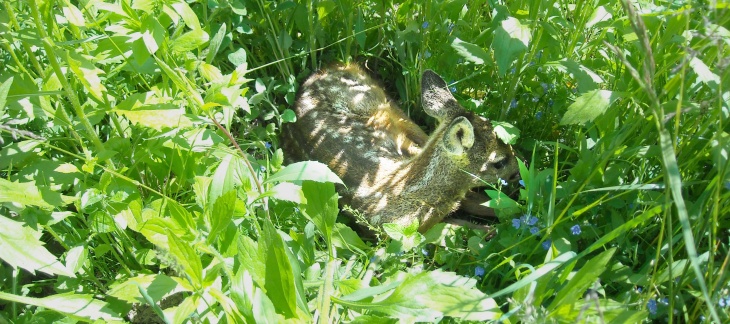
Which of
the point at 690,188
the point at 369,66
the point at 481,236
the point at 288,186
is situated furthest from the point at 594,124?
the point at 369,66

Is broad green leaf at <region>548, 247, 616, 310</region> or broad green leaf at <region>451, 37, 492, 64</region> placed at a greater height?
broad green leaf at <region>451, 37, 492, 64</region>

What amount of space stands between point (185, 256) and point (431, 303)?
2.70 feet

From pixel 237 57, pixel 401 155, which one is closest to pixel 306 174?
pixel 237 57

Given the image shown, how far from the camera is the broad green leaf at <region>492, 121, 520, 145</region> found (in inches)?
140

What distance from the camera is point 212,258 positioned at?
8.46ft

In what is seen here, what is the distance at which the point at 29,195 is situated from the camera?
2.40m

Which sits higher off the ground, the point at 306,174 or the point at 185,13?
the point at 185,13

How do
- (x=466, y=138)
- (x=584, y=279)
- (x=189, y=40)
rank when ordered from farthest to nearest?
(x=466, y=138) → (x=189, y=40) → (x=584, y=279)

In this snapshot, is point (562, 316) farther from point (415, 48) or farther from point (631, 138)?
point (415, 48)

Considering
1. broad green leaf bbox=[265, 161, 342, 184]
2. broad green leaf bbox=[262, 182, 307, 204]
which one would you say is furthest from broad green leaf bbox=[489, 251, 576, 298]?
broad green leaf bbox=[262, 182, 307, 204]

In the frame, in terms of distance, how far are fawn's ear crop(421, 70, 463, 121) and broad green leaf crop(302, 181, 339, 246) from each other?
152 cm

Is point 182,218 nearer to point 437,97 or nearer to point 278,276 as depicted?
point 278,276

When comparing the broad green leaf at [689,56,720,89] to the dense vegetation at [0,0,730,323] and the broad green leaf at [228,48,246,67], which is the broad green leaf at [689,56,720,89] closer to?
the dense vegetation at [0,0,730,323]

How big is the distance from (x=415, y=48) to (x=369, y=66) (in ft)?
1.77
